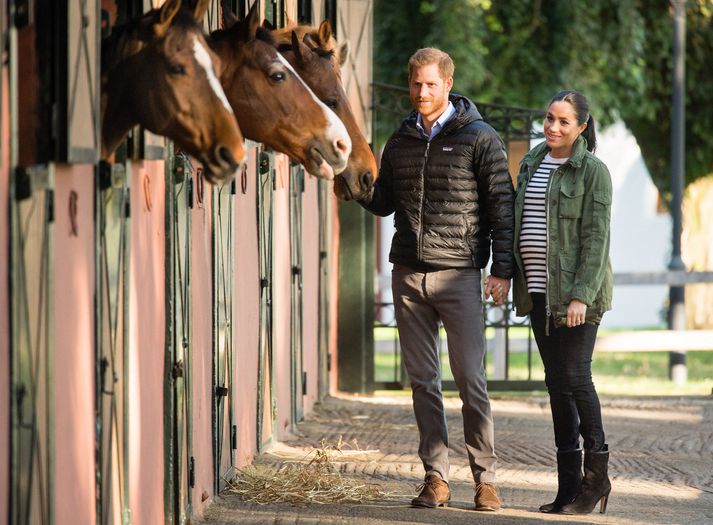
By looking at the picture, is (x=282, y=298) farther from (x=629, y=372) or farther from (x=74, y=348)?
(x=629, y=372)

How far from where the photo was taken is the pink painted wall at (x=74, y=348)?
4.57m

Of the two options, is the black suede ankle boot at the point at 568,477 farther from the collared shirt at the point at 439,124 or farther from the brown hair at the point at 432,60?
the brown hair at the point at 432,60

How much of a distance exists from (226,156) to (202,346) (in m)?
2.58

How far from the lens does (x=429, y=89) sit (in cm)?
683

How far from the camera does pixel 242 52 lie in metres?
5.54

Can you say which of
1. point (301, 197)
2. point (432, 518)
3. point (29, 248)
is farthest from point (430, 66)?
point (301, 197)

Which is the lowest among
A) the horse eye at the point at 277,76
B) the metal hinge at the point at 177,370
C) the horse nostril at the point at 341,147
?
the metal hinge at the point at 177,370

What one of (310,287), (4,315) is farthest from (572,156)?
(310,287)

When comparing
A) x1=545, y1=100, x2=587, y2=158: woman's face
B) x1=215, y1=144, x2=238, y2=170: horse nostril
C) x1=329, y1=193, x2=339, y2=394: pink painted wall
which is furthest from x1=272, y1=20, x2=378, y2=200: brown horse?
x1=329, y1=193, x2=339, y2=394: pink painted wall

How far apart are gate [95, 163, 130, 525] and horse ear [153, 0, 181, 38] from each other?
51cm

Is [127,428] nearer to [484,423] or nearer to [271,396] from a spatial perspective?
[484,423]

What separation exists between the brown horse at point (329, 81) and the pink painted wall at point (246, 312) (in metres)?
1.57

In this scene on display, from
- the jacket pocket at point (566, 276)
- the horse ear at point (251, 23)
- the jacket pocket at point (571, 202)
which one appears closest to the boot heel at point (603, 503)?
the jacket pocket at point (566, 276)

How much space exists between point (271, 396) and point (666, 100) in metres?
12.1
